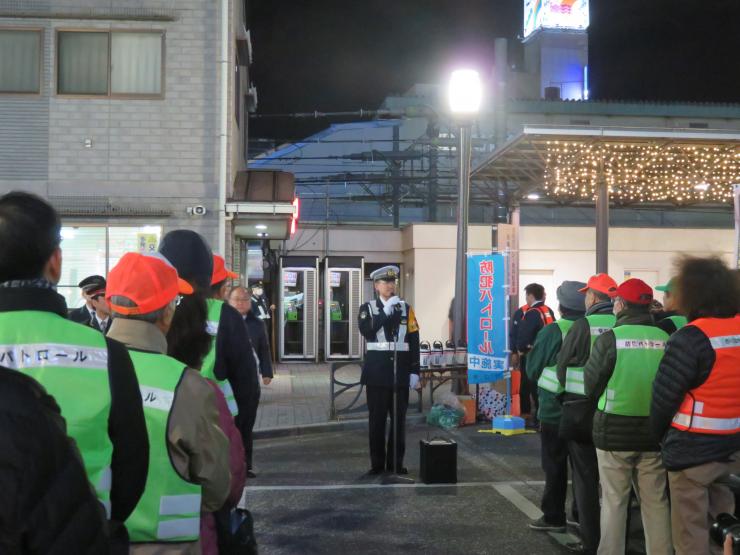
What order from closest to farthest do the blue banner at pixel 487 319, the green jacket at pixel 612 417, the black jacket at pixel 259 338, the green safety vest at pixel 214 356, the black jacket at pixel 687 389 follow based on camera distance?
the black jacket at pixel 687 389 < the green safety vest at pixel 214 356 < the green jacket at pixel 612 417 < the black jacket at pixel 259 338 < the blue banner at pixel 487 319

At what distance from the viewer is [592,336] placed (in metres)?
5.50

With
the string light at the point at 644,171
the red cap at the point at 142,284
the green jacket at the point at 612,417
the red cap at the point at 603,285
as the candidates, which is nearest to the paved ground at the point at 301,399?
the string light at the point at 644,171

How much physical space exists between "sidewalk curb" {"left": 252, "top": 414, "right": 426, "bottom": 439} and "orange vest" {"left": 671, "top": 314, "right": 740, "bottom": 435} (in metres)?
7.51

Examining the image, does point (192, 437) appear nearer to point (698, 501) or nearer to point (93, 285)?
point (698, 501)

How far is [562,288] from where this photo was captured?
6516 millimetres

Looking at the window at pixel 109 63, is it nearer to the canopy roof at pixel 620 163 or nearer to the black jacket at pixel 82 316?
the canopy roof at pixel 620 163

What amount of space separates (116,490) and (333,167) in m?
32.5

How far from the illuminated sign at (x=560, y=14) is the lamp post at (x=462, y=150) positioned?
35.5 meters

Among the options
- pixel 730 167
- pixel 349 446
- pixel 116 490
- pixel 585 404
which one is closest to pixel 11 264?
pixel 116 490

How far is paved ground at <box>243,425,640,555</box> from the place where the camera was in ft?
19.9

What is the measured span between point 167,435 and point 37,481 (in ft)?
3.55

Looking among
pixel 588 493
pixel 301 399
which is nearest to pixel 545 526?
pixel 588 493

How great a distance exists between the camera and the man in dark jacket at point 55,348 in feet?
6.47

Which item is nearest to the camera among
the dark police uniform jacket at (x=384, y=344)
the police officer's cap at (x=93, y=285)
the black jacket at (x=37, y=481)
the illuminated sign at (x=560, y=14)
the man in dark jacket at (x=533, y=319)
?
the black jacket at (x=37, y=481)
